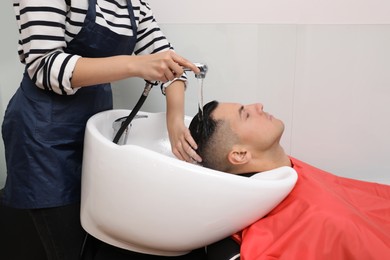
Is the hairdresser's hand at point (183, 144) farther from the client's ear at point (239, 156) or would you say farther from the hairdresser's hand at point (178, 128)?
the client's ear at point (239, 156)

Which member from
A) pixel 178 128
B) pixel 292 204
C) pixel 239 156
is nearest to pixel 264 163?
pixel 239 156

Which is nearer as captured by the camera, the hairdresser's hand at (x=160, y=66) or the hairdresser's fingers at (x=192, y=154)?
the hairdresser's hand at (x=160, y=66)

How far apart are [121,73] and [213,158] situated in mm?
413

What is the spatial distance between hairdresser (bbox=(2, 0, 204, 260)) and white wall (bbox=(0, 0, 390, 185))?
0.47 m

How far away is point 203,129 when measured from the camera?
46.6 inches

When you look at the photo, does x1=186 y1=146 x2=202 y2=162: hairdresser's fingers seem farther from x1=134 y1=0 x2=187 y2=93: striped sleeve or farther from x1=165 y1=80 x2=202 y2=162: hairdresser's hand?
x1=134 y1=0 x2=187 y2=93: striped sleeve

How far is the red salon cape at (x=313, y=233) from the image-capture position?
0.86m

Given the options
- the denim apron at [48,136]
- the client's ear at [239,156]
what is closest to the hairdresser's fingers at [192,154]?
the client's ear at [239,156]

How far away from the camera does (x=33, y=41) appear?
0.93m

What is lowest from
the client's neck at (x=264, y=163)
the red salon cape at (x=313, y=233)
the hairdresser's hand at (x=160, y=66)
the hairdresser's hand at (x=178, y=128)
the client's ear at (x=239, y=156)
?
the red salon cape at (x=313, y=233)

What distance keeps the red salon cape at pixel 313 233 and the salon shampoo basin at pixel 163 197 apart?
43 mm

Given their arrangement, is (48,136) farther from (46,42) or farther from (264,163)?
(264,163)

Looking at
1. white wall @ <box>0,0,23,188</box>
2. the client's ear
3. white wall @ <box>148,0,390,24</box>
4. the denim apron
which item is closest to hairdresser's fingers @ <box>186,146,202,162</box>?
the client's ear

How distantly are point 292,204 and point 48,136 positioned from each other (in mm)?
721
